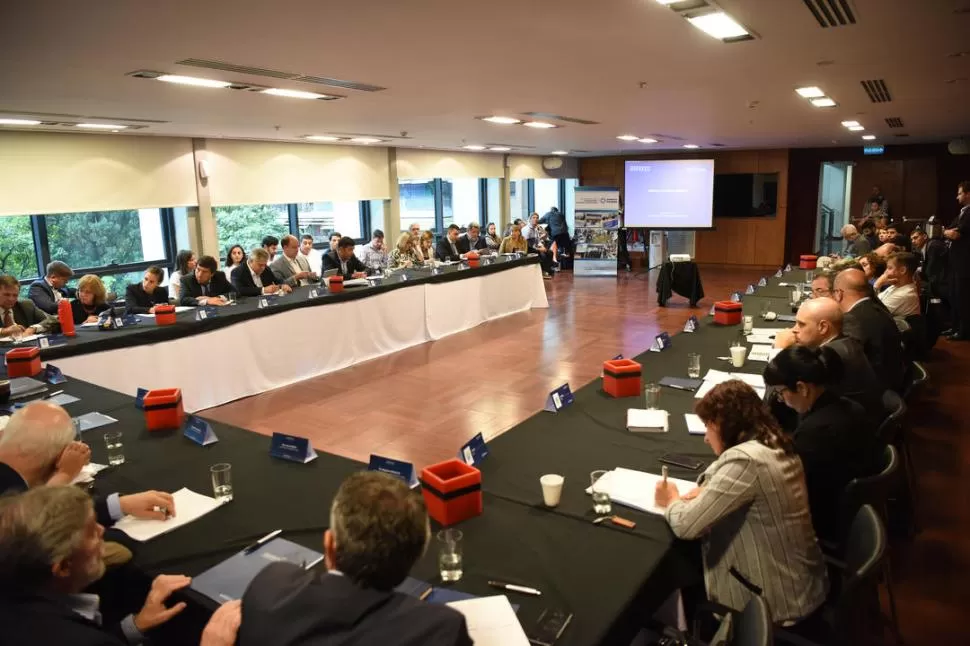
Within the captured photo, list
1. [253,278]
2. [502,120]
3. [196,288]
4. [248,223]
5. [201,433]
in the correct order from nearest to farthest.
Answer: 1. [201,433]
2. [196,288]
3. [253,278]
4. [502,120]
5. [248,223]

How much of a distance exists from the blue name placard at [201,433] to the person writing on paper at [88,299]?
9.95 ft

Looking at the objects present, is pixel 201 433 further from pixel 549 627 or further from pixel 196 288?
pixel 196 288

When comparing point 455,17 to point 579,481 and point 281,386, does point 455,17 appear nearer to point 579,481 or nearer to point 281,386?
point 579,481

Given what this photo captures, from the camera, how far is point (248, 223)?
31.2 ft

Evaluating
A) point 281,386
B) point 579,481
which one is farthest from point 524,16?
point 281,386

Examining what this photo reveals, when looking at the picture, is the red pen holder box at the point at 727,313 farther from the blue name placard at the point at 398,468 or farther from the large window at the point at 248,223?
the large window at the point at 248,223

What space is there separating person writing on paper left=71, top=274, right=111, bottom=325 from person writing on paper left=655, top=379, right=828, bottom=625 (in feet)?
15.8

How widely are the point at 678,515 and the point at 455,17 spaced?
2120mm

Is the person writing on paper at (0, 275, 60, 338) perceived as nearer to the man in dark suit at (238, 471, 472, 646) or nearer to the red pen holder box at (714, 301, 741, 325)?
the man in dark suit at (238, 471, 472, 646)

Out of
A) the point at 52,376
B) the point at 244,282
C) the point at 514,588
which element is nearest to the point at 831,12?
the point at 514,588

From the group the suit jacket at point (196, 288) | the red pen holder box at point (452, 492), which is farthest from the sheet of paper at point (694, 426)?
the suit jacket at point (196, 288)

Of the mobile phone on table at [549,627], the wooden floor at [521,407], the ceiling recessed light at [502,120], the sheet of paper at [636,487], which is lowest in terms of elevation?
the wooden floor at [521,407]

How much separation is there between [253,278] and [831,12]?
543cm

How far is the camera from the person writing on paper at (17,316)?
4.48m
